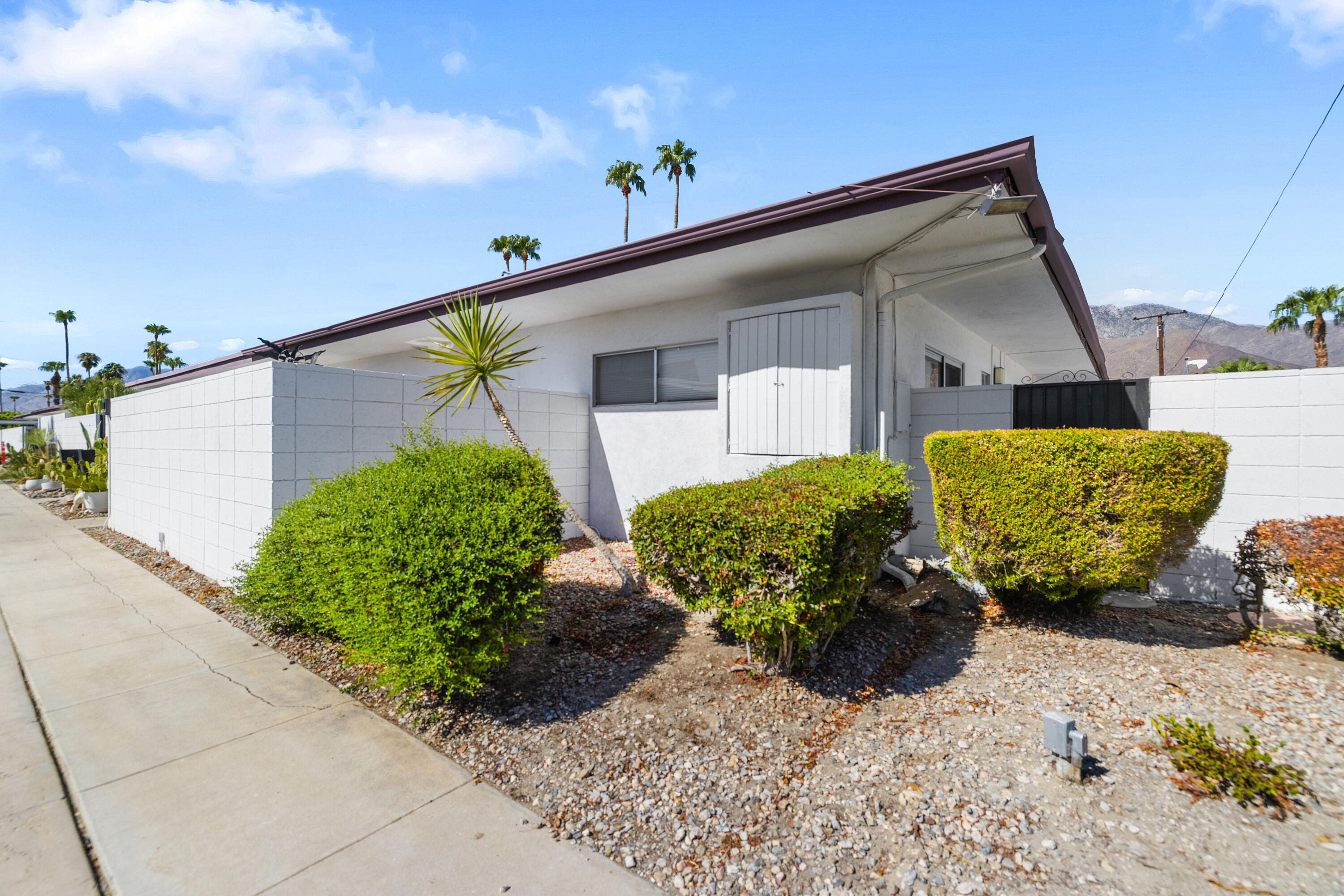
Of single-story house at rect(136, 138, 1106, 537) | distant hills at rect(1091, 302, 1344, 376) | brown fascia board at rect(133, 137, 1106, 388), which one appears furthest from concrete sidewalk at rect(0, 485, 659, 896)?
distant hills at rect(1091, 302, 1344, 376)

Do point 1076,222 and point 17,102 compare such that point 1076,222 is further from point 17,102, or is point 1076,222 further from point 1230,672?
point 17,102

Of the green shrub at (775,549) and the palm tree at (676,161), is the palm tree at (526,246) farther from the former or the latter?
the green shrub at (775,549)

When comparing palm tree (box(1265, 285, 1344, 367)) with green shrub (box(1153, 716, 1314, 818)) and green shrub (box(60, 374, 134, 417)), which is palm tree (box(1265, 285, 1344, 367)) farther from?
green shrub (box(60, 374, 134, 417))

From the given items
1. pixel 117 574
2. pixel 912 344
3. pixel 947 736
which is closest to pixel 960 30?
pixel 912 344

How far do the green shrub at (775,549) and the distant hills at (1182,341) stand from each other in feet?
214

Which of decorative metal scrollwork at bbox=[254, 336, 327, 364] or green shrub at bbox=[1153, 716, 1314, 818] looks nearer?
green shrub at bbox=[1153, 716, 1314, 818]

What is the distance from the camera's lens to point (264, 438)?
5074mm

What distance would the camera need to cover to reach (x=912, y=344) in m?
6.55

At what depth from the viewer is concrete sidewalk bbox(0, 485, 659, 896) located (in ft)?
6.77

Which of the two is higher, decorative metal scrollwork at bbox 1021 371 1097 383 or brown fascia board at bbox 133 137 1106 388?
brown fascia board at bbox 133 137 1106 388

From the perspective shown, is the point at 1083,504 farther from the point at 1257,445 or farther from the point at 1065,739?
Result: the point at 1257,445

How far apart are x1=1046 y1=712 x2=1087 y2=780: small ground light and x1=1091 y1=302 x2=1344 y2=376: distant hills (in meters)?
65.4

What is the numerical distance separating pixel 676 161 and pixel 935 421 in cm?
2530

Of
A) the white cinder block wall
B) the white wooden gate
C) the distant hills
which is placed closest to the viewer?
the white cinder block wall
